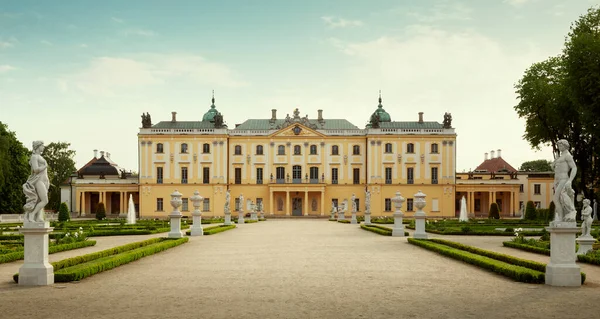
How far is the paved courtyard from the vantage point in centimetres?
837

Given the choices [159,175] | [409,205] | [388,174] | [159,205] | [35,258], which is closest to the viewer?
[35,258]

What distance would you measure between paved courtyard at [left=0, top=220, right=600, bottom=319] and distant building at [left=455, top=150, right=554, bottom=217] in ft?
166

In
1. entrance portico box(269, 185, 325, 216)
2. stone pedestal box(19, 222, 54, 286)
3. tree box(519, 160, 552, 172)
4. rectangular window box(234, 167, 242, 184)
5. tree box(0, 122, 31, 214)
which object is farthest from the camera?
tree box(519, 160, 552, 172)

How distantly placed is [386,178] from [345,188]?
4.23m

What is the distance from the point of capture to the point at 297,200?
6444 centimetres

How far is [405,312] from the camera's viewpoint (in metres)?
8.38

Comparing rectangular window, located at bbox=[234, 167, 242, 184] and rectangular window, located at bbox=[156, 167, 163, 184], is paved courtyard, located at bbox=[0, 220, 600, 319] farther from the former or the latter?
rectangular window, located at bbox=[156, 167, 163, 184]

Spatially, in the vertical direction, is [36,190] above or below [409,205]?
above

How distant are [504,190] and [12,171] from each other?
45.8m

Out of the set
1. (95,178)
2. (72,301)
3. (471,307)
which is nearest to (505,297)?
(471,307)

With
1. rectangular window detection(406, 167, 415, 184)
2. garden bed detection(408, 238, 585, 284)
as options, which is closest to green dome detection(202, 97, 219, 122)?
rectangular window detection(406, 167, 415, 184)

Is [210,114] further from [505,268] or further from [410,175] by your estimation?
[505,268]

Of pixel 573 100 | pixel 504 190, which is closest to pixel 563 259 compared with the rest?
pixel 573 100

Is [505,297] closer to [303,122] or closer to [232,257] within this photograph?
[232,257]
